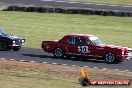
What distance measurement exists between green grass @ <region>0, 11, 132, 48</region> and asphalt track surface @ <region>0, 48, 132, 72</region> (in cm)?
349

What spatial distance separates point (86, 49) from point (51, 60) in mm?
2167

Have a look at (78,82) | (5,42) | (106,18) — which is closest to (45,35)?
(5,42)

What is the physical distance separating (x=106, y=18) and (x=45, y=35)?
10933mm

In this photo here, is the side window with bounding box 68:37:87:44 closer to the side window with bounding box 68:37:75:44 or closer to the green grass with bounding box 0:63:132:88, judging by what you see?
the side window with bounding box 68:37:75:44

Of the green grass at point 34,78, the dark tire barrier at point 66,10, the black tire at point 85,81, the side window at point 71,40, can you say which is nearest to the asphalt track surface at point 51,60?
the side window at point 71,40

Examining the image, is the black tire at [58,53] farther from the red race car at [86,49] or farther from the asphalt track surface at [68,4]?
the asphalt track surface at [68,4]

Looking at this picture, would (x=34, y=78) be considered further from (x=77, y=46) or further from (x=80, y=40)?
(x=80, y=40)

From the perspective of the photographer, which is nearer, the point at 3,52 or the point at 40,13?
the point at 3,52

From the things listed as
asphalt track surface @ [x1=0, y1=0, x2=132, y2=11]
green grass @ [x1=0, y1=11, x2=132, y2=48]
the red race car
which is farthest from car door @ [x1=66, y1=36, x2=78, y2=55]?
asphalt track surface @ [x1=0, y1=0, x2=132, y2=11]

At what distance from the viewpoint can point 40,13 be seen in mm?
49531

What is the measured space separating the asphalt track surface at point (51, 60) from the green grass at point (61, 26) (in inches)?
137

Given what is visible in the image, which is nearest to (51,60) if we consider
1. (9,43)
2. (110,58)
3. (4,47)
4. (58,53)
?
(58,53)

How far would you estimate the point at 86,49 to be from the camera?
90.8ft

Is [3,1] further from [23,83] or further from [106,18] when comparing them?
[23,83]
